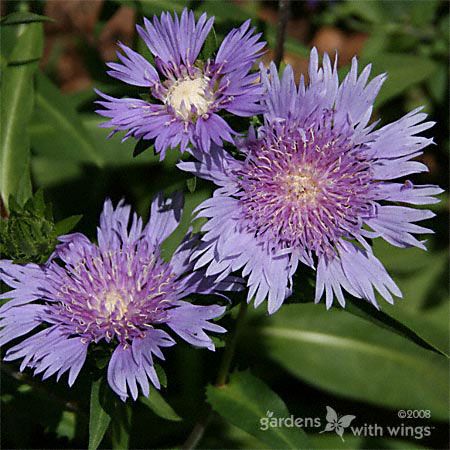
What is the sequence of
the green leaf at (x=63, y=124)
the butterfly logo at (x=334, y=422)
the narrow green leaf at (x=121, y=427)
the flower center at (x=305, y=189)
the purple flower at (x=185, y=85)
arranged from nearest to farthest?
the purple flower at (x=185, y=85), the flower center at (x=305, y=189), the narrow green leaf at (x=121, y=427), the butterfly logo at (x=334, y=422), the green leaf at (x=63, y=124)

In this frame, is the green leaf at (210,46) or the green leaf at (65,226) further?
the green leaf at (65,226)

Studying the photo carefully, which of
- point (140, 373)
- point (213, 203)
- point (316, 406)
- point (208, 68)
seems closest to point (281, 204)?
point (213, 203)

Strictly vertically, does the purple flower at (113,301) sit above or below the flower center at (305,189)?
below

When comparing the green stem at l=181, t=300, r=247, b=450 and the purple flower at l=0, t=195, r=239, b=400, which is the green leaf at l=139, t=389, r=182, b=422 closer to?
the purple flower at l=0, t=195, r=239, b=400

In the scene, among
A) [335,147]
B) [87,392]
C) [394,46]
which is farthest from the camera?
[394,46]

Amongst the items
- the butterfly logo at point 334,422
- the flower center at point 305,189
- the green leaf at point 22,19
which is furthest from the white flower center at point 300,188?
the butterfly logo at point 334,422

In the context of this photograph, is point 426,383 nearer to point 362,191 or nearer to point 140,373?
point 362,191

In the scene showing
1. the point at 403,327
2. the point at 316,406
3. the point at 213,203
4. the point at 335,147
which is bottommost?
the point at 316,406

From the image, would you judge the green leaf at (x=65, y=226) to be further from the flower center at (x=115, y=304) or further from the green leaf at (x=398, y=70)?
the green leaf at (x=398, y=70)
